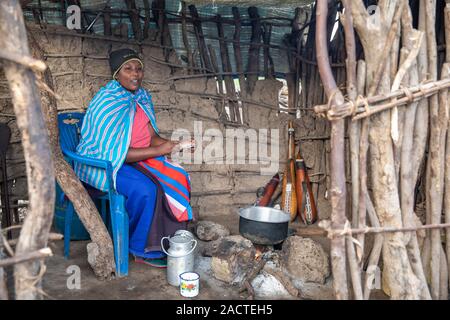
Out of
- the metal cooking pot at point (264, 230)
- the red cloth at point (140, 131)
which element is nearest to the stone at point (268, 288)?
the metal cooking pot at point (264, 230)

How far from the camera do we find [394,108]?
2309 millimetres

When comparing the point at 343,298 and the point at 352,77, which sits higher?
the point at 352,77

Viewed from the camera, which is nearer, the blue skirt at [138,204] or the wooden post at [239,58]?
the blue skirt at [138,204]

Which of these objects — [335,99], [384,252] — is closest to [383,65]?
[335,99]

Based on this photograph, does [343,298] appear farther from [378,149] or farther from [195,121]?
[195,121]

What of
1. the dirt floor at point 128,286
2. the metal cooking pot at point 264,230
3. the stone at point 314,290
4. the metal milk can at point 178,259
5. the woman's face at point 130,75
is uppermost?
the woman's face at point 130,75

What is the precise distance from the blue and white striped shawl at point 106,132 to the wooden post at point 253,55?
141 centimetres

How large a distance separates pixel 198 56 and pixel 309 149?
56.6 inches

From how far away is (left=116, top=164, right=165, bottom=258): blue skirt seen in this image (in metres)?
3.13

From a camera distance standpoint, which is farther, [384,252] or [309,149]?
[309,149]

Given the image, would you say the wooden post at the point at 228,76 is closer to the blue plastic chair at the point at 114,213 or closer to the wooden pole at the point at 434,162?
the blue plastic chair at the point at 114,213

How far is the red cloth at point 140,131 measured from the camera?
11.3 feet
